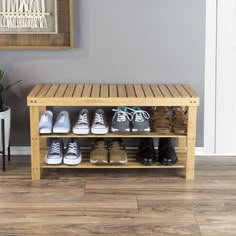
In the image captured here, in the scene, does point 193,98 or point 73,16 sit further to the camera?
point 73,16

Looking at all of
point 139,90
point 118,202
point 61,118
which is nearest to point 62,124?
point 61,118

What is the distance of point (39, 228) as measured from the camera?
9.00 ft

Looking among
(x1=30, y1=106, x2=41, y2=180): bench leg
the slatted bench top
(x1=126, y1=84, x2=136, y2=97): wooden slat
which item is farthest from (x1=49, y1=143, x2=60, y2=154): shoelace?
(x1=126, y1=84, x2=136, y2=97): wooden slat

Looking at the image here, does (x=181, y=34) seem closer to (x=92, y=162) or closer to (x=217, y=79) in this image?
(x=217, y=79)

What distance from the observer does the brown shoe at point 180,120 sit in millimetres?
3396

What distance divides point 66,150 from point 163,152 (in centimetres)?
61

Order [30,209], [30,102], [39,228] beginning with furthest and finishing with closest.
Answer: [30,102] → [30,209] → [39,228]

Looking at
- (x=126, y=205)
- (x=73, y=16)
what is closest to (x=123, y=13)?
(x=73, y=16)

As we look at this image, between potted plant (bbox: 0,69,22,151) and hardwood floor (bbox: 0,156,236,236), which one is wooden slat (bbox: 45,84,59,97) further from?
hardwood floor (bbox: 0,156,236,236)

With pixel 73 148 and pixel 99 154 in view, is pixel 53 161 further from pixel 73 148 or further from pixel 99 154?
pixel 99 154

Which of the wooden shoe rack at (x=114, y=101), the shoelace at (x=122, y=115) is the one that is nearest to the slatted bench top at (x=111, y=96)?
the wooden shoe rack at (x=114, y=101)

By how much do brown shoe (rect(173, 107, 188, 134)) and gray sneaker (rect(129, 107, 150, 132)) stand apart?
170 millimetres

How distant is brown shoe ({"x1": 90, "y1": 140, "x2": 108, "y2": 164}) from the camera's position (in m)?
3.43

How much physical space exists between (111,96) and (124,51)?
1.63 feet
